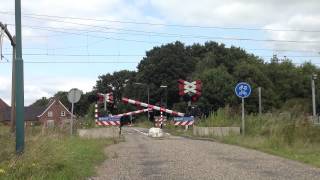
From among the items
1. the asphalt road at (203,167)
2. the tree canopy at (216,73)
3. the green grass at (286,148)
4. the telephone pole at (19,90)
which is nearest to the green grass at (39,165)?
the telephone pole at (19,90)

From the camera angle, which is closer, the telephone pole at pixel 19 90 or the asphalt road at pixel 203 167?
the telephone pole at pixel 19 90

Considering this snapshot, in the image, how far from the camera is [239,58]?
102 m

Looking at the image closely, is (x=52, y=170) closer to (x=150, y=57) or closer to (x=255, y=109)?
(x=255, y=109)

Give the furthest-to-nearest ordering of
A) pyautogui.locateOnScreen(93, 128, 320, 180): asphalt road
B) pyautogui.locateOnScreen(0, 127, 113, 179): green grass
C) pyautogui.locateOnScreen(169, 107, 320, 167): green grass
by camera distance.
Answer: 1. pyautogui.locateOnScreen(169, 107, 320, 167): green grass
2. pyautogui.locateOnScreen(93, 128, 320, 180): asphalt road
3. pyautogui.locateOnScreen(0, 127, 113, 179): green grass

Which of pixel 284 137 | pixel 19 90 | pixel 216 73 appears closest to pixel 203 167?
pixel 19 90

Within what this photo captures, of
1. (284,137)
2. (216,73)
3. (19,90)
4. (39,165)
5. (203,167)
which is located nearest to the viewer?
(39,165)

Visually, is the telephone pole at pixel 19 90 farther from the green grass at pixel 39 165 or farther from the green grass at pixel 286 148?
the green grass at pixel 286 148

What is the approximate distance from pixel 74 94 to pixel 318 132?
1177cm

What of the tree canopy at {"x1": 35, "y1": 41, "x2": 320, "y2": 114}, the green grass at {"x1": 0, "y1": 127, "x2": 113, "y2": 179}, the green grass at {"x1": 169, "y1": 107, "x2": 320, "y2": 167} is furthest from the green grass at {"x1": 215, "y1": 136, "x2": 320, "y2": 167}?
the tree canopy at {"x1": 35, "y1": 41, "x2": 320, "y2": 114}

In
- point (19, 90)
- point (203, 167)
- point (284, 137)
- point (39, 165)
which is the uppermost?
point (19, 90)

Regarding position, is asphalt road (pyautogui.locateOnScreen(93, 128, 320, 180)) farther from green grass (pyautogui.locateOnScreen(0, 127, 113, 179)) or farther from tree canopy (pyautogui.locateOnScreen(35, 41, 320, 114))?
tree canopy (pyautogui.locateOnScreen(35, 41, 320, 114))

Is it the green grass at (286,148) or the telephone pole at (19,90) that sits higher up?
the telephone pole at (19,90)

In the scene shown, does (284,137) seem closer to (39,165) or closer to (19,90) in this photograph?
(19,90)

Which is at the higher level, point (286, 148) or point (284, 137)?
point (284, 137)
